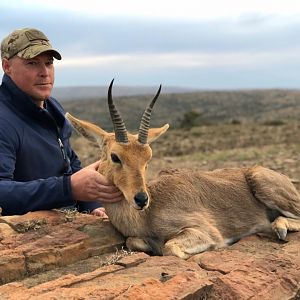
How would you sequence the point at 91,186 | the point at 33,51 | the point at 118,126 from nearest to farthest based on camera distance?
the point at 91,186 → the point at 118,126 → the point at 33,51

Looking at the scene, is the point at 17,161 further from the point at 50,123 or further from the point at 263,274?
the point at 263,274

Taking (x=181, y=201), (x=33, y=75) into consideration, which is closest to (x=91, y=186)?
Answer: (x=181, y=201)

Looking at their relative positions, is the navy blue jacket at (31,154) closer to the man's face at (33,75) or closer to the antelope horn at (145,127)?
the man's face at (33,75)

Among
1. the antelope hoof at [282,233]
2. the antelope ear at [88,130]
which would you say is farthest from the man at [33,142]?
the antelope hoof at [282,233]

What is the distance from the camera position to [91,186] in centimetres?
623

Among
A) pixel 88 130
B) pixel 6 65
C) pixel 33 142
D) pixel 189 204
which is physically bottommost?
pixel 189 204

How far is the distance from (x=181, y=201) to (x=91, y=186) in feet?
4.98

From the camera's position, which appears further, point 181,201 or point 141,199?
point 181,201

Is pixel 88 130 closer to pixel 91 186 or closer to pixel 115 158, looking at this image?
pixel 115 158

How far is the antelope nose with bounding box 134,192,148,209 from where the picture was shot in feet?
19.6

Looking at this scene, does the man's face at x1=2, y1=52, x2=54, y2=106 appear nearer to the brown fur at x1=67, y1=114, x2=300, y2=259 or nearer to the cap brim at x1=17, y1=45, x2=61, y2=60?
the cap brim at x1=17, y1=45, x2=61, y2=60

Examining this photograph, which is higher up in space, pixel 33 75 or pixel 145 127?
pixel 33 75

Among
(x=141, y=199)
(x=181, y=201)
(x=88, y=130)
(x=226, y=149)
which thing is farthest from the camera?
(x=226, y=149)

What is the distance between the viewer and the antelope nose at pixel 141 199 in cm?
598
